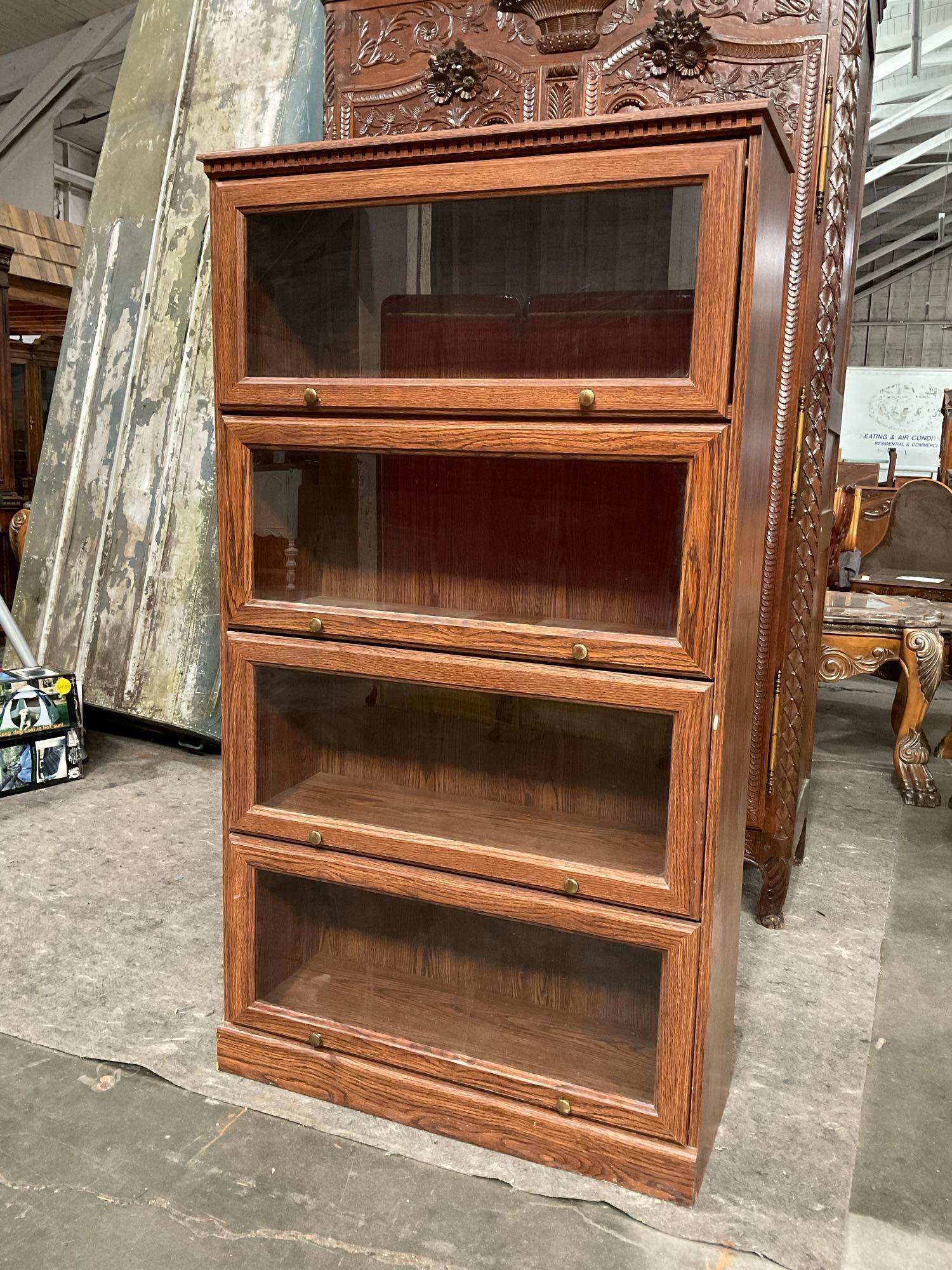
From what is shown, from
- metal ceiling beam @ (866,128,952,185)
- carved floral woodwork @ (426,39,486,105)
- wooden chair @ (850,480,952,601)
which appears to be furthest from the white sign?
carved floral woodwork @ (426,39,486,105)

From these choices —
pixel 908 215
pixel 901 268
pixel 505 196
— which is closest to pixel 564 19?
pixel 505 196

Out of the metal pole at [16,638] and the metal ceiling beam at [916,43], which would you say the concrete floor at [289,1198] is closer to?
the metal pole at [16,638]

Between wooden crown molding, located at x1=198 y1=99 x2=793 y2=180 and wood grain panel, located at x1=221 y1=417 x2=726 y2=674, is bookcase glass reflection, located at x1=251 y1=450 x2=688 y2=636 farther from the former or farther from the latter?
wooden crown molding, located at x1=198 y1=99 x2=793 y2=180

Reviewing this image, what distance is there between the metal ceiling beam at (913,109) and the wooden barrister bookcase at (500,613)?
828 cm

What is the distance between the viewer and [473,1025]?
5.76 feet

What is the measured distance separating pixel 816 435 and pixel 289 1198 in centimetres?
196

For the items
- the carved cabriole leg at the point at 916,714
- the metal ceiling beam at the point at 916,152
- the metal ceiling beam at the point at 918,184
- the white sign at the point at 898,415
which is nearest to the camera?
the carved cabriole leg at the point at 916,714

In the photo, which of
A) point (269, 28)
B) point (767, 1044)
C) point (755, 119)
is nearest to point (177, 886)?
point (767, 1044)

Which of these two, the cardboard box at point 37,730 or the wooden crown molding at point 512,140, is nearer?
the wooden crown molding at point 512,140

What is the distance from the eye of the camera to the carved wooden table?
11.6 feet

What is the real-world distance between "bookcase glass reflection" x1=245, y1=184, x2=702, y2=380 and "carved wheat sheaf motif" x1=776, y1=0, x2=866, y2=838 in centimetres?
109

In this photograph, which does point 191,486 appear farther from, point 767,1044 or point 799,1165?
point 799,1165

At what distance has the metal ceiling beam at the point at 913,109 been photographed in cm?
807

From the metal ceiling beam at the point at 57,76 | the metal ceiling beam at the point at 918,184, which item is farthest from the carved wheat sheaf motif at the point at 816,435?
the metal ceiling beam at the point at 918,184
